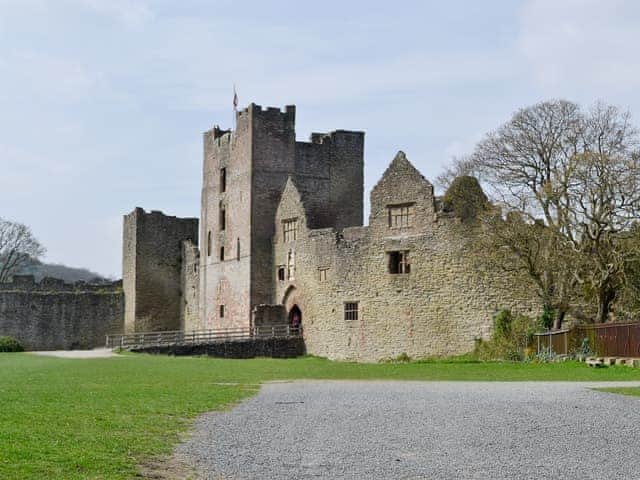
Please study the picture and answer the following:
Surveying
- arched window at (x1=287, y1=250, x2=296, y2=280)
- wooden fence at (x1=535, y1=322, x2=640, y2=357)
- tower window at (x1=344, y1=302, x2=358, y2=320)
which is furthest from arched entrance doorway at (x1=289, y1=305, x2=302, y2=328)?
wooden fence at (x1=535, y1=322, x2=640, y2=357)

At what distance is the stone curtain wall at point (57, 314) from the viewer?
57.2 metres

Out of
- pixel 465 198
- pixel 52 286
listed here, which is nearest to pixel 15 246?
pixel 52 286

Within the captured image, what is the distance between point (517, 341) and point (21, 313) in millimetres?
→ 32493

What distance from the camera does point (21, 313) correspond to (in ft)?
188

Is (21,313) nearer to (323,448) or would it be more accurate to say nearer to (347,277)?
(347,277)

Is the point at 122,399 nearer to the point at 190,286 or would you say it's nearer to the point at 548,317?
the point at 548,317

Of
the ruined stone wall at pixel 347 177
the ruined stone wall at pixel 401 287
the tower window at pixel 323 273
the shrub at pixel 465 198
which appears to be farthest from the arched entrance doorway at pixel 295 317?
the shrub at pixel 465 198

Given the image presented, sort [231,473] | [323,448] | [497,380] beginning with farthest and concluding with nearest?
[497,380], [323,448], [231,473]

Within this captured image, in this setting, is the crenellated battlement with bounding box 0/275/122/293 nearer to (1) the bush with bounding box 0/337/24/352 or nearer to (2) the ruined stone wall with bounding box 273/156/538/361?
(1) the bush with bounding box 0/337/24/352

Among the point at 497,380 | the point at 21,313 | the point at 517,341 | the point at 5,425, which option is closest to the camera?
the point at 5,425

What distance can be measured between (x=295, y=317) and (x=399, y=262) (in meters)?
8.56

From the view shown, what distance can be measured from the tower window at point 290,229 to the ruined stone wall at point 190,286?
10.2 meters

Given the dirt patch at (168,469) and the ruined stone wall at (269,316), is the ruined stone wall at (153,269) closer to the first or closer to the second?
the ruined stone wall at (269,316)

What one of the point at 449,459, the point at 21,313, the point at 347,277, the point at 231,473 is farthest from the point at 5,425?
the point at 21,313
